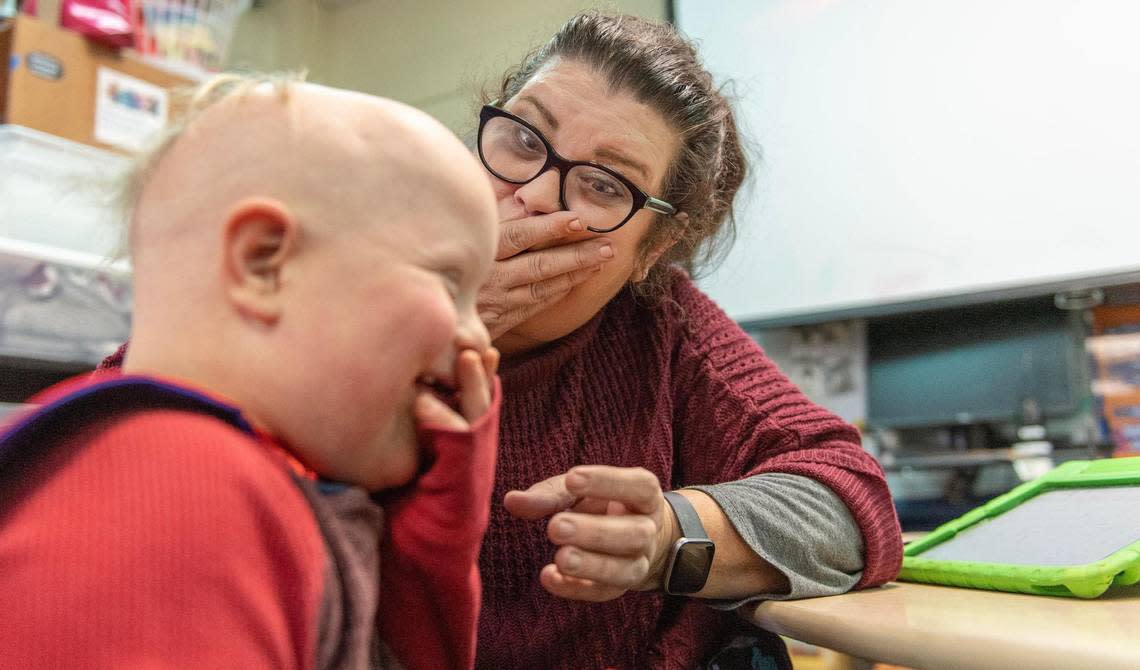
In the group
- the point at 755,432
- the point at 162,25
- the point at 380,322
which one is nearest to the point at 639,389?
the point at 755,432

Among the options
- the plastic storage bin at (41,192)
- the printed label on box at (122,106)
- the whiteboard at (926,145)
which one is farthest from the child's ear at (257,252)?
the printed label on box at (122,106)

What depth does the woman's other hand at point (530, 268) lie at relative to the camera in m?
0.92

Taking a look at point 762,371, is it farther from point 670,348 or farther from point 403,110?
point 403,110

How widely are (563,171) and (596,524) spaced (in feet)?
1.41

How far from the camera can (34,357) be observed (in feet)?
5.82

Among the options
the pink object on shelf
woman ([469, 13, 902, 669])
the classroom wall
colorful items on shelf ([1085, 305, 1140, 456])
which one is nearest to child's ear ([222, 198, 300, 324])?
woman ([469, 13, 902, 669])

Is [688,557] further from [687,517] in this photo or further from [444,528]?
[444,528]

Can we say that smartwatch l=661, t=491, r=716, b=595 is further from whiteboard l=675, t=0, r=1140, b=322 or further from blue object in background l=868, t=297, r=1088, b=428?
blue object in background l=868, t=297, r=1088, b=428

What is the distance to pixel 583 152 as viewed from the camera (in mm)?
996

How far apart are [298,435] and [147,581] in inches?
4.0

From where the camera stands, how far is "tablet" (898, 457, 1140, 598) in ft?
2.52

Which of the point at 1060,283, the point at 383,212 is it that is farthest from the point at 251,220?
the point at 1060,283

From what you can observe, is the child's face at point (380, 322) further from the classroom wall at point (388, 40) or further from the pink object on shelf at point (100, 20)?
the classroom wall at point (388, 40)

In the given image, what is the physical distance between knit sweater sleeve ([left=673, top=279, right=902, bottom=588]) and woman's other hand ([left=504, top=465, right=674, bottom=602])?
24cm
